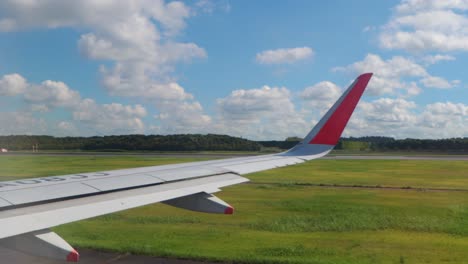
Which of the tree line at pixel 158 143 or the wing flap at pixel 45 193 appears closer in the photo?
the wing flap at pixel 45 193

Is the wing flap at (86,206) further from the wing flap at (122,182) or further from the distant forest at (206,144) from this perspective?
the distant forest at (206,144)

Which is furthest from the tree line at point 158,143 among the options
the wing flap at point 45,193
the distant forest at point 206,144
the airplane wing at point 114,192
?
the wing flap at point 45,193

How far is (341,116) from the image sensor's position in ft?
20.7

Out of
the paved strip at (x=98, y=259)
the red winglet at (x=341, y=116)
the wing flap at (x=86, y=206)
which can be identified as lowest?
the paved strip at (x=98, y=259)

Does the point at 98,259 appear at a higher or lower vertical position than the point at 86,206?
lower

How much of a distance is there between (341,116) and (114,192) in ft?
11.3

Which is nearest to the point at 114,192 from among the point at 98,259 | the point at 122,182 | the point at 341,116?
the point at 122,182

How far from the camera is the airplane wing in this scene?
3.46 meters

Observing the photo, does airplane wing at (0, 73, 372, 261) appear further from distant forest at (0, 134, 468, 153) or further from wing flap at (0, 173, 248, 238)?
distant forest at (0, 134, 468, 153)

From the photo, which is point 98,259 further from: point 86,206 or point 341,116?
point 341,116

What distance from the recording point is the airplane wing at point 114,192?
346cm

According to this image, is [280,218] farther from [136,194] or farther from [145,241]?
[136,194]

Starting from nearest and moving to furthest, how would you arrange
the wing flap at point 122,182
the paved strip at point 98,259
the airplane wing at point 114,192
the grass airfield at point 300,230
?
the airplane wing at point 114,192, the wing flap at point 122,182, the paved strip at point 98,259, the grass airfield at point 300,230

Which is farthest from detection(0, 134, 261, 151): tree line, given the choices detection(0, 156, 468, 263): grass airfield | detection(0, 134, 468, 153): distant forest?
detection(0, 156, 468, 263): grass airfield
